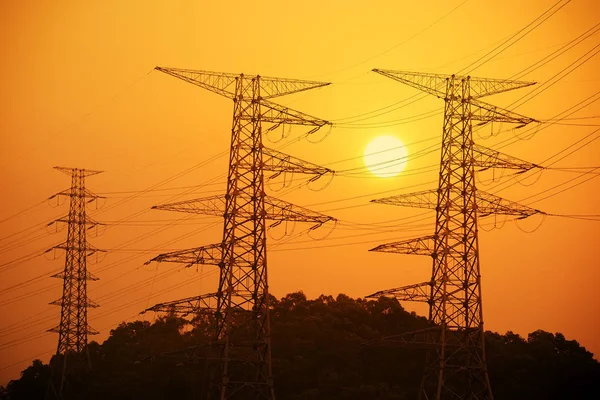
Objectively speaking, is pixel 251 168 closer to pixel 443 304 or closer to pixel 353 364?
pixel 443 304

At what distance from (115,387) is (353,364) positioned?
20776 mm

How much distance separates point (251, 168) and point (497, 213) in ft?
48.2

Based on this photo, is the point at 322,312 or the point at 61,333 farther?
the point at 322,312

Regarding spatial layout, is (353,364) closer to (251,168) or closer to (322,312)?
(322,312)

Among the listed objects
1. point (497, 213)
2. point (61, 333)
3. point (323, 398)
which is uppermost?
point (497, 213)

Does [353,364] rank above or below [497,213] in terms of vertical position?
below

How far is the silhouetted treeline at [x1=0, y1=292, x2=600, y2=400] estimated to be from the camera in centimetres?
7475

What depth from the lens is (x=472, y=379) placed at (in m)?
54.0

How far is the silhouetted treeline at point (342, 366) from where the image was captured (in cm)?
7475

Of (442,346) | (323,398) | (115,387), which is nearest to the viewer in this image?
(442,346)

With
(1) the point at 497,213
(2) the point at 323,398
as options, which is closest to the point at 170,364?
(2) the point at 323,398

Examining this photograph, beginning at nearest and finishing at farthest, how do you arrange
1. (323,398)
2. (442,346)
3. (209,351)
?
(209,351) < (442,346) < (323,398)

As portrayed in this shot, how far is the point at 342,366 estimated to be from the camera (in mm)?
80562

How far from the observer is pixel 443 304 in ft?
172
